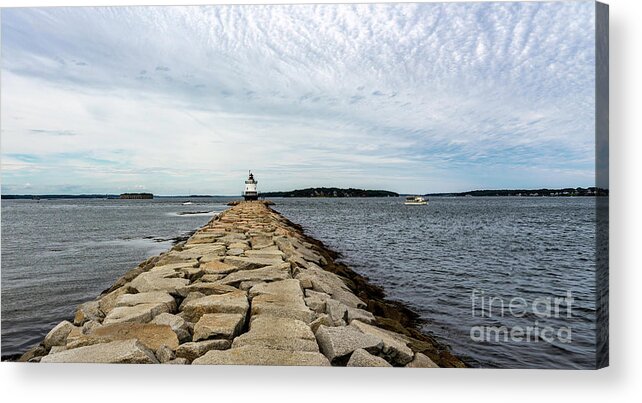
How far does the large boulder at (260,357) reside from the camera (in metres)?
2.79

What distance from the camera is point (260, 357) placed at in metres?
2.89

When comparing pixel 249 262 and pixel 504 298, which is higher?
pixel 249 262

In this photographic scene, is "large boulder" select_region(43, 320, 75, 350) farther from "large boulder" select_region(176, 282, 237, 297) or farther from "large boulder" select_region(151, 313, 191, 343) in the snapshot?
"large boulder" select_region(176, 282, 237, 297)

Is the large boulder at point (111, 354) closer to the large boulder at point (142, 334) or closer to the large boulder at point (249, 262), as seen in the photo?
the large boulder at point (142, 334)

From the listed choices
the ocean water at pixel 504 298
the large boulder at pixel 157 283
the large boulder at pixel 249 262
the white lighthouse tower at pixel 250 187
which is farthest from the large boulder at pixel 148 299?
the ocean water at pixel 504 298

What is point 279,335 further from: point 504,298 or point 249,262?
point 504,298

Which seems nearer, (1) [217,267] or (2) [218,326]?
(2) [218,326]

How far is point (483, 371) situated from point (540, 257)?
5129 millimetres

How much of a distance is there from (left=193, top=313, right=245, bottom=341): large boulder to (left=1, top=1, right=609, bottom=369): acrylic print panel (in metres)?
0.01

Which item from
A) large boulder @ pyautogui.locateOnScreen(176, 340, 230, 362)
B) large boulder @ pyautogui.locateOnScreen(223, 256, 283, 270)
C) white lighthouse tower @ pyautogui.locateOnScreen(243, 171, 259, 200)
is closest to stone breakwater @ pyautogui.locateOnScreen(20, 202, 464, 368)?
large boulder @ pyautogui.locateOnScreen(176, 340, 230, 362)

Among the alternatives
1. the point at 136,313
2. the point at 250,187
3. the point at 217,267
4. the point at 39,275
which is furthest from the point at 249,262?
the point at 39,275

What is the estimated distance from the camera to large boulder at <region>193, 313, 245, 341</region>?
290 centimetres

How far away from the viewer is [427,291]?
215 inches

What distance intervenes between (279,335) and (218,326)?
392 mm
